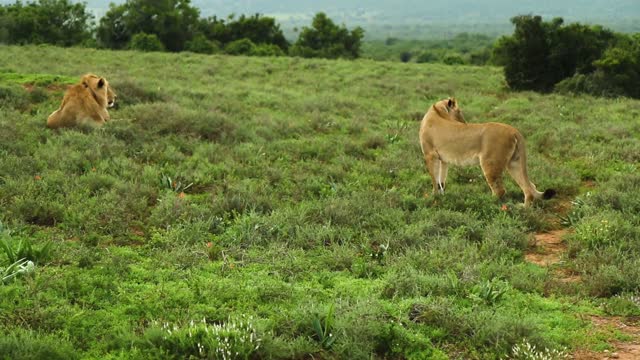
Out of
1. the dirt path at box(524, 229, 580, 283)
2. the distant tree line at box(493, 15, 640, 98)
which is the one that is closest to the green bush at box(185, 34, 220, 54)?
the distant tree line at box(493, 15, 640, 98)

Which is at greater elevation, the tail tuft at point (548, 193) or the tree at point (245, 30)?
the tree at point (245, 30)

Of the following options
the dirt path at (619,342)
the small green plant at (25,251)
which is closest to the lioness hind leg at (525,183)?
the dirt path at (619,342)

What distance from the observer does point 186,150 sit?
11820 millimetres

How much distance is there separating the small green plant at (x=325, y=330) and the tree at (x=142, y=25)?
1573 inches

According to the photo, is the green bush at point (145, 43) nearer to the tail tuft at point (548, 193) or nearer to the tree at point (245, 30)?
the tree at point (245, 30)

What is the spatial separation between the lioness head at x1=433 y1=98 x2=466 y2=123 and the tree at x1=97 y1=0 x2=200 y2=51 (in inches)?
1378

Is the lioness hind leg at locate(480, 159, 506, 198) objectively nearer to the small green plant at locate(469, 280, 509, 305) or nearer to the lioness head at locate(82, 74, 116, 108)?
the small green plant at locate(469, 280, 509, 305)

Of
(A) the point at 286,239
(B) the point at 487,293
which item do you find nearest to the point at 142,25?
(A) the point at 286,239

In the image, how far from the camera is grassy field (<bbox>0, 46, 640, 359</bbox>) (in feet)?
16.6

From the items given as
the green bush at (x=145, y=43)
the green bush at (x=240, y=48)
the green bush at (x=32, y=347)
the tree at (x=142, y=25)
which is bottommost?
the green bush at (x=32, y=347)

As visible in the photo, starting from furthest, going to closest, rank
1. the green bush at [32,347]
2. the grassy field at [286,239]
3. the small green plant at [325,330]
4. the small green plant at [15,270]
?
the small green plant at [15,270], the grassy field at [286,239], the small green plant at [325,330], the green bush at [32,347]

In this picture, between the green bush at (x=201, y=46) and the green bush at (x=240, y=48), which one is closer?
the green bush at (x=201, y=46)

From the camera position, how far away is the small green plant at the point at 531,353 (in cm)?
479

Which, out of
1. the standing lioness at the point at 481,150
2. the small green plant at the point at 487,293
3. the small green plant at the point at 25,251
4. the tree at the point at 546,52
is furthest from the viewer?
the tree at the point at 546,52
